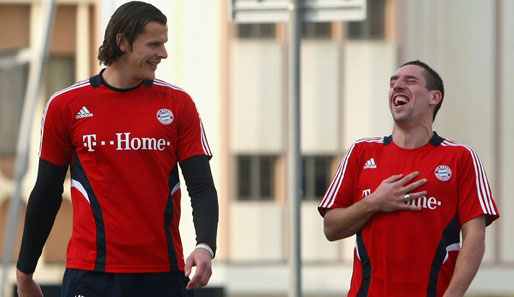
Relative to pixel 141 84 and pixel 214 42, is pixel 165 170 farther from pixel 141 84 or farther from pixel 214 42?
pixel 214 42

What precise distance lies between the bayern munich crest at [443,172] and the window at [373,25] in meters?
16.9

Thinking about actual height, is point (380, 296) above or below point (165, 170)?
below

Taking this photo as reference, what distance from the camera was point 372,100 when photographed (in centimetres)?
2130

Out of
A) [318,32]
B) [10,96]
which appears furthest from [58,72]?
[318,32]

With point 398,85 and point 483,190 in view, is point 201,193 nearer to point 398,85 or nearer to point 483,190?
point 398,85

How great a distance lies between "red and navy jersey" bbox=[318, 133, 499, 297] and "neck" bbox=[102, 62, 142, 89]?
1.09m

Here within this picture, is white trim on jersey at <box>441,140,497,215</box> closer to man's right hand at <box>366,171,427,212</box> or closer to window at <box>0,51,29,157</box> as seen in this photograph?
man's right hand at <box>366,171,427,212</box>

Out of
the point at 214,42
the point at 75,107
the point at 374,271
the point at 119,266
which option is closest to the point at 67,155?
the point at 75,107

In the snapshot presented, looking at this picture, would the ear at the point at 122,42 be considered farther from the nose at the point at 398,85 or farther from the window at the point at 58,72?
the window at the point at 58,72

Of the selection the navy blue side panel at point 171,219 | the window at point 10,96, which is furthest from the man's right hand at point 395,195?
the window at point 10,96

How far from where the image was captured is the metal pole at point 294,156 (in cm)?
686

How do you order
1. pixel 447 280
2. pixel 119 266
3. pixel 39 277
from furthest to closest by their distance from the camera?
pixel 39 277
pixel 447 280
pixel 119 266

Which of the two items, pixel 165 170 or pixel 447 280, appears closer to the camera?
pixel 165 170

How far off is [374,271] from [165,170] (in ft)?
3.31
